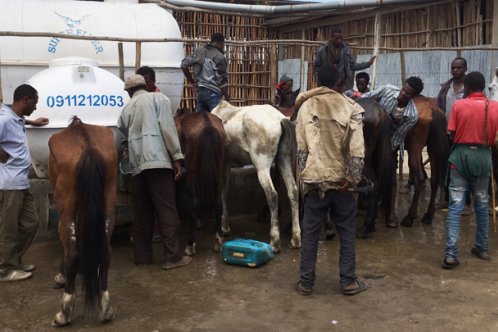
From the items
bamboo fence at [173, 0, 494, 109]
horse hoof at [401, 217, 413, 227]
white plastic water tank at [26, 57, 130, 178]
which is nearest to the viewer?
white plastic water tank at [26, 57, 130, 178]

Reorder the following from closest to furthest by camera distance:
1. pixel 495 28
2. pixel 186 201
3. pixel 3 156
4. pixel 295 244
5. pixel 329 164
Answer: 1. pixel 329 164
2. pixel 3 156
3. pixel 186 201
4. pixel 295 244
5. pixel 495 28

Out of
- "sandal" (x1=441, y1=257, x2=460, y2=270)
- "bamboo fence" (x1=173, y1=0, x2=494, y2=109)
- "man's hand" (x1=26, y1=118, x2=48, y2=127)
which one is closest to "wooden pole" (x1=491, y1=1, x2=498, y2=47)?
"bamboo fence" (x1=173, y1=0, x2=494, y2=109)

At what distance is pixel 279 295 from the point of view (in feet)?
14.8

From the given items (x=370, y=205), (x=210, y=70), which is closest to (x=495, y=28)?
(x=370, y=205)

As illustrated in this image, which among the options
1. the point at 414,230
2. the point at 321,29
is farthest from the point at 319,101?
the point at 321,29

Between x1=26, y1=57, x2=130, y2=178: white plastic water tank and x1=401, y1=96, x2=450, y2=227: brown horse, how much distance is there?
354 cm

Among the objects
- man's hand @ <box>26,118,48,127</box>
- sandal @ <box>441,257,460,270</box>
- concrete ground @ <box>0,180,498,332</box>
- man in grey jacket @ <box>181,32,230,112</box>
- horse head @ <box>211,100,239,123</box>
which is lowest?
concrete ground @ <box>0,180,498,332</box>

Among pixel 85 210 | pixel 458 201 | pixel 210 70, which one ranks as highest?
pixel 210 70

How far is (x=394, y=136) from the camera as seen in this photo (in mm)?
6543

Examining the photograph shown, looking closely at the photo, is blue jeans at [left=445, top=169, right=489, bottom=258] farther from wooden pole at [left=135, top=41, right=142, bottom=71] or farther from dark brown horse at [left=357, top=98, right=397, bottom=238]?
wooden pole at [left=135, top=41, right=142, bottom=71]

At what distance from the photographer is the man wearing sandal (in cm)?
432

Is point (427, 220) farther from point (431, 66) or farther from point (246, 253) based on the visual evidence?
point (431, 66)

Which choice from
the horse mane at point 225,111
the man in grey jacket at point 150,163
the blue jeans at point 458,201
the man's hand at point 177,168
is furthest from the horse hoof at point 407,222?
the man's hand at point 177,168

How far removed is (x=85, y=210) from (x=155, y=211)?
60.0 inches
